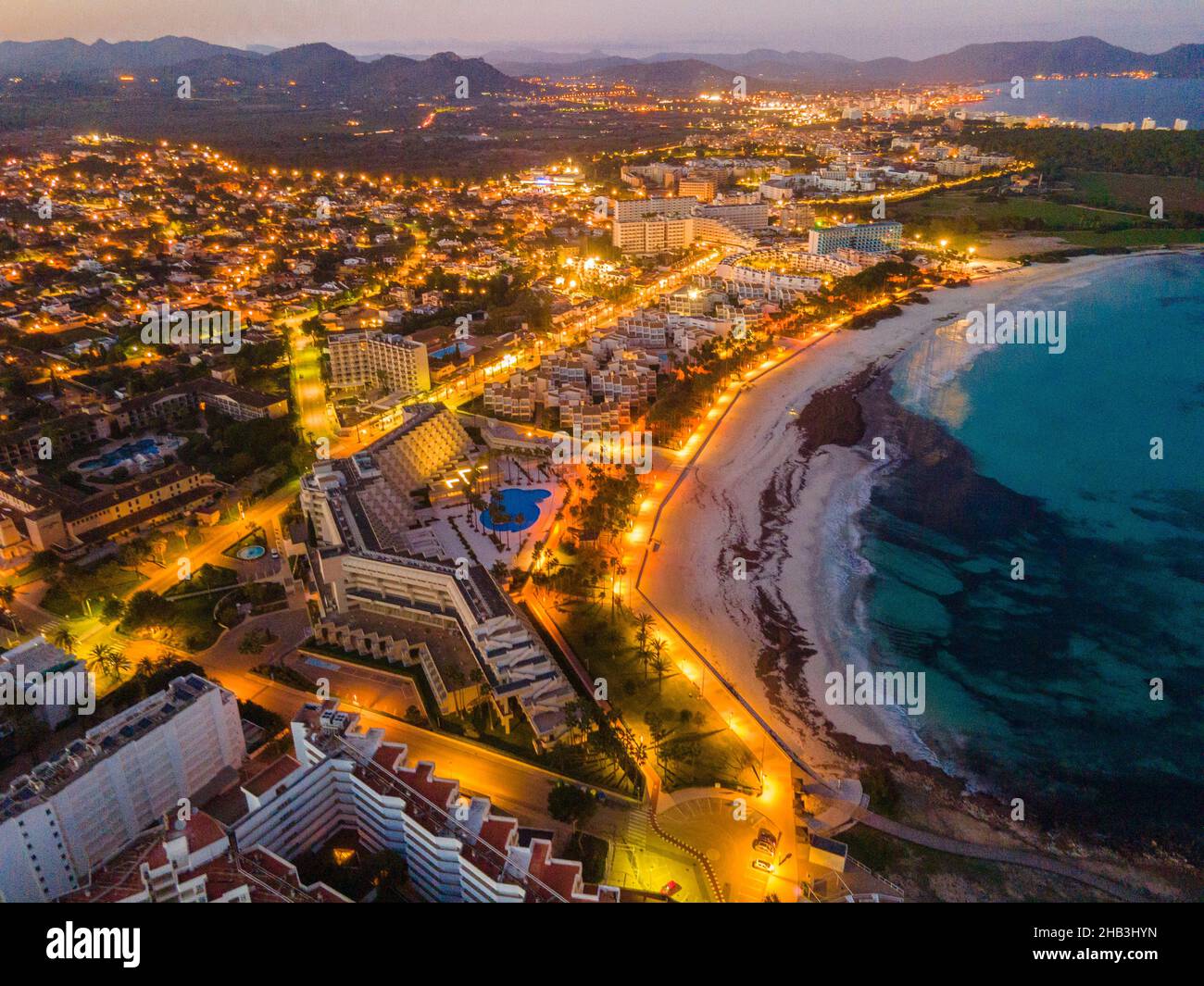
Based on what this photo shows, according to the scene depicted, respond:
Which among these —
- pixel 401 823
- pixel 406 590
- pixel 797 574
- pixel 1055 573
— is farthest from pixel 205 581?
pixel 1055 573

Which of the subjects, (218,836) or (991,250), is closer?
(218,836)

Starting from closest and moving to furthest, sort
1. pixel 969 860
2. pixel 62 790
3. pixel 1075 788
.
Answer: pixel 62 790 → pixel 969 860 → pixel 1075 788

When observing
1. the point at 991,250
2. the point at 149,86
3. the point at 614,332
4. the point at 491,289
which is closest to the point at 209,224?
the point at 491,289

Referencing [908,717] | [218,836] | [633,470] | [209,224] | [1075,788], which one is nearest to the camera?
[218,836]

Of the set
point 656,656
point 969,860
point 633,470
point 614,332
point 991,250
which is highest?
point 991,250

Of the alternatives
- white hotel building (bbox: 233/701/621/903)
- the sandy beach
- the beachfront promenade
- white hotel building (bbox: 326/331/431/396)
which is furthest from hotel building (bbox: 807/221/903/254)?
white hotel building (bbox: 233/701/621/903)

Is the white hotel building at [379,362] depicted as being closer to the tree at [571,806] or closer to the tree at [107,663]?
the tree at [107,663]

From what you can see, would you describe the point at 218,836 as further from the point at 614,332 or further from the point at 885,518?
the point at 614,332
